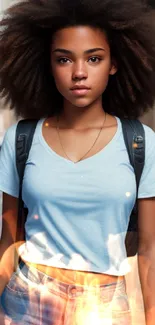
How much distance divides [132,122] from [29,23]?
206 mm

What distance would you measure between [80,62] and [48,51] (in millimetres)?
91

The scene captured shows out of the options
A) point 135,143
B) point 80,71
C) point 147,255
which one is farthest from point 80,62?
point 147,255

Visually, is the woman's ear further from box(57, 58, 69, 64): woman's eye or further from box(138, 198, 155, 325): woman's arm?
box(138, 198, 155, 325): woman's arm

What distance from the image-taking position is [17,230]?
757 millimetres

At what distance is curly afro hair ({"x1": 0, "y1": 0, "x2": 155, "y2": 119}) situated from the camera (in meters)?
0.68

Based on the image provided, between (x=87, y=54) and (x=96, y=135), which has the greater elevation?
(x=87, y=54)

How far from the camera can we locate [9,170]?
29.2 inches

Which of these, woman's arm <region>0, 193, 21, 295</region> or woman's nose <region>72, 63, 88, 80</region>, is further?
woman's arm <region>0, 193, 21, 295</region>

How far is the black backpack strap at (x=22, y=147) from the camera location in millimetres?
732

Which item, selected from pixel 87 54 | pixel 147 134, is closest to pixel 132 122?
pixel 147 134

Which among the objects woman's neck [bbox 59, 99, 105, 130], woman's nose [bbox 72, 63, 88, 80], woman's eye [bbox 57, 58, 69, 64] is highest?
woman's eye [bbox 57, 58, 69, 64]

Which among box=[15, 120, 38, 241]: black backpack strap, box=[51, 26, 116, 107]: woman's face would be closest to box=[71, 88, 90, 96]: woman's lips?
box=[51, 26, 116, 107]: woman's face

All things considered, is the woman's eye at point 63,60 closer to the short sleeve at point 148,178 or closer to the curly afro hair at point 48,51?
the curly afro hair at point 48,51

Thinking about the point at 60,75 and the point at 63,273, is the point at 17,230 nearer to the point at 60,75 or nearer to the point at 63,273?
the point at 63,273
